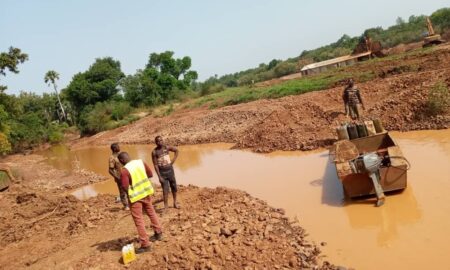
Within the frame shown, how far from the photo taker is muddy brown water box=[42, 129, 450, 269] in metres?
5.88

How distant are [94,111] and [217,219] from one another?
121 feet

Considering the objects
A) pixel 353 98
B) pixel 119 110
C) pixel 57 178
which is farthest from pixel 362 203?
pixel 119 110

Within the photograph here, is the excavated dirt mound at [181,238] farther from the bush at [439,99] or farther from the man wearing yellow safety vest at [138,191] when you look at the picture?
the bush at [439,99]

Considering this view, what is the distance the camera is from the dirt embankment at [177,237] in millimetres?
5973

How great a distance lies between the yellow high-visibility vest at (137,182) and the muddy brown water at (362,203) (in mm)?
3019

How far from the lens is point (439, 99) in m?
12.4

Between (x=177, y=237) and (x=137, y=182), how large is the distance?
131 centimetres

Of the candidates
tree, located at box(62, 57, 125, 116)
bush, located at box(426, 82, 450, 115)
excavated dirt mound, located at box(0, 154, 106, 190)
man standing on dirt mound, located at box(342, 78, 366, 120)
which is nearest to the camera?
bush, located at box(426, 82, 450, 115)

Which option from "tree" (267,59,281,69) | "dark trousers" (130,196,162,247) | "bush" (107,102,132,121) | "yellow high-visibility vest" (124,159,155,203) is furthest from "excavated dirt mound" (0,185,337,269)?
"tree" (267,59,281,69)

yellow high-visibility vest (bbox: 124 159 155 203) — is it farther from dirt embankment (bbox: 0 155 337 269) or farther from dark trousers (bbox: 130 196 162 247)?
dirt embankment (bbox: 0 155 337 269)

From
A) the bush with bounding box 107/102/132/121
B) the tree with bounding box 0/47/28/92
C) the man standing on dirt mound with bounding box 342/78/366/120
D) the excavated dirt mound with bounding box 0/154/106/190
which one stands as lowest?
the excavated dirt mound with bounding box 0/154/106/190

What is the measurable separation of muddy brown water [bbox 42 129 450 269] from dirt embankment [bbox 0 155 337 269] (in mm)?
575

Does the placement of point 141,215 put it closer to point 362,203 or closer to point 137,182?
point 137,182

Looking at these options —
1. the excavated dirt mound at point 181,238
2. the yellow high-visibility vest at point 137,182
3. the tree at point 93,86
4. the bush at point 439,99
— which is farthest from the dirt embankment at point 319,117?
the tree at point 93,86
